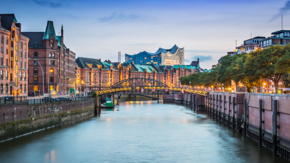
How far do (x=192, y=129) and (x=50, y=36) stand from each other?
66.8 metres

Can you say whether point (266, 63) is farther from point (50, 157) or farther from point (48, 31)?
point (48, 31)

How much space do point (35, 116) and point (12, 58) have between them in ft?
108

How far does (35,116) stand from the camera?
156 feet

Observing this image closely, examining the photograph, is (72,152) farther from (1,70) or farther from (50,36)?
(50,36)

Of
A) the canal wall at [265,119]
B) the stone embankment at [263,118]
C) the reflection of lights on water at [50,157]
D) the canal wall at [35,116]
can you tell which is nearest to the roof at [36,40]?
the canal wall at [35,116]

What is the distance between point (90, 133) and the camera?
52.2 meters

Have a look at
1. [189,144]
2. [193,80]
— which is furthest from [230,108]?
[193,80]

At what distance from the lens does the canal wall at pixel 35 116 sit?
1533 inches

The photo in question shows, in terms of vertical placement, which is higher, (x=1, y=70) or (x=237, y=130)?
(x=1, y=70)

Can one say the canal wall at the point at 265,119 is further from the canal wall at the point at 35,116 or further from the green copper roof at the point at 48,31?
the green copper roof at the point at 48,31

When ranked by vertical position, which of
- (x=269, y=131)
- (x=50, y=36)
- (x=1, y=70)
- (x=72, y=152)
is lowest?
(x=72, y=152)

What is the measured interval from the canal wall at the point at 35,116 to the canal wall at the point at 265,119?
2742cm

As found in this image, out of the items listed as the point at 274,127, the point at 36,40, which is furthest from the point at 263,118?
the point at 36,40

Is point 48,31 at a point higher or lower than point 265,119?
higher
